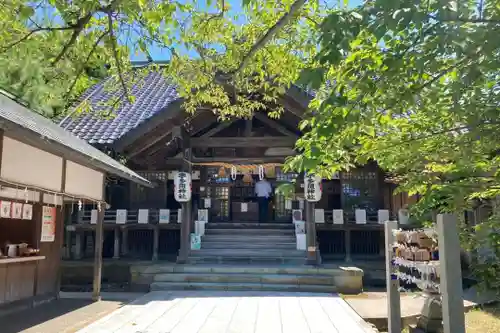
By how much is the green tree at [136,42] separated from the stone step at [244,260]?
7125mm

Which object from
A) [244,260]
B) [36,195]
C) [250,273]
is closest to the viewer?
A: [36,195]

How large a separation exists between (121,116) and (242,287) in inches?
332

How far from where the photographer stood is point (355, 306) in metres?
9.48

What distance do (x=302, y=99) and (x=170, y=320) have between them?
7473 mm

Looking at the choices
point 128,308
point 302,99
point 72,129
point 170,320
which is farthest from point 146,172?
point 170,320

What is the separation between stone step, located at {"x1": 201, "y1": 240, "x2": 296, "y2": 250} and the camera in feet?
47.0

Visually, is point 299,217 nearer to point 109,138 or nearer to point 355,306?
point 355,306

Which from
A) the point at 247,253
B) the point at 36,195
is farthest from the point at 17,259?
the point at 247,253

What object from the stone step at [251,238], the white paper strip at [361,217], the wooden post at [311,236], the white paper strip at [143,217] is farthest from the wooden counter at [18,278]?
the white paper strip at [361,217]

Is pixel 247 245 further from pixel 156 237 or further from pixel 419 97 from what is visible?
pixel 419 97

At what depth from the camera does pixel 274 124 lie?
1467 cm

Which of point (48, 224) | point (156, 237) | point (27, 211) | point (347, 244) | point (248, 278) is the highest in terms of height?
point (27, 211)

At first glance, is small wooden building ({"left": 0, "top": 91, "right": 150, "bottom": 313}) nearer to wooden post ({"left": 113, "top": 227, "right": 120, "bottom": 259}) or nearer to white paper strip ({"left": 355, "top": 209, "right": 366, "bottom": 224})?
wooden post ({"left": 113, "top": 227, "right": 120, "bottom": 259})

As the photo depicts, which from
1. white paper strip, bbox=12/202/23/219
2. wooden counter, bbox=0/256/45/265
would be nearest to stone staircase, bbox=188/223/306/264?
wooden counter, bbox=0/256/45/265
